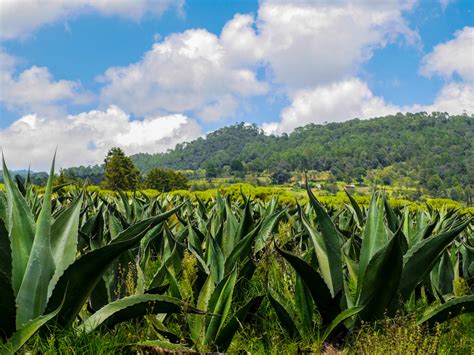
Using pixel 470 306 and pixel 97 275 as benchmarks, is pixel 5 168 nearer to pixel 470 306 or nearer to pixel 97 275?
pixel 97 275

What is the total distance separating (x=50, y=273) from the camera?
1.80 m

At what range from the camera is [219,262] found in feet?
8.52

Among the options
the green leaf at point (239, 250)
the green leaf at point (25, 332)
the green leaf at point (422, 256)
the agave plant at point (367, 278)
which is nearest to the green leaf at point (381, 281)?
A: the agave plant at point (367, 278)

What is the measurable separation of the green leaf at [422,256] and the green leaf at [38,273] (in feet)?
5.20

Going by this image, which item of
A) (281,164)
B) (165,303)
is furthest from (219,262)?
(281,164)

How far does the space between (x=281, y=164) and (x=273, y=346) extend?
157040 mm

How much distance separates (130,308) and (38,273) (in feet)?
1.27

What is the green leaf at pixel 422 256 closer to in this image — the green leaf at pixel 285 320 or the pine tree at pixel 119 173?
the green leaf at pixel 285 320

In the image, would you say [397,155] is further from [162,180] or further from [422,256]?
[422,256]

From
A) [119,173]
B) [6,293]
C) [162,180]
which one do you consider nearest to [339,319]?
[6,293]

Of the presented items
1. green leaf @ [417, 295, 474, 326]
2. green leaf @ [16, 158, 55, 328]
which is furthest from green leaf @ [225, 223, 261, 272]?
green leaf @ [16, 158, 55, 328]

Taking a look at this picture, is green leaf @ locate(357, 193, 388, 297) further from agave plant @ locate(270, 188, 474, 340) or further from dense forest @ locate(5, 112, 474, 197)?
dense forest @ locate(5, 112, 474, 197)

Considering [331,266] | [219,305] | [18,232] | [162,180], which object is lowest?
[219,305]

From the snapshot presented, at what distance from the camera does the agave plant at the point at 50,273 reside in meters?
1.70
